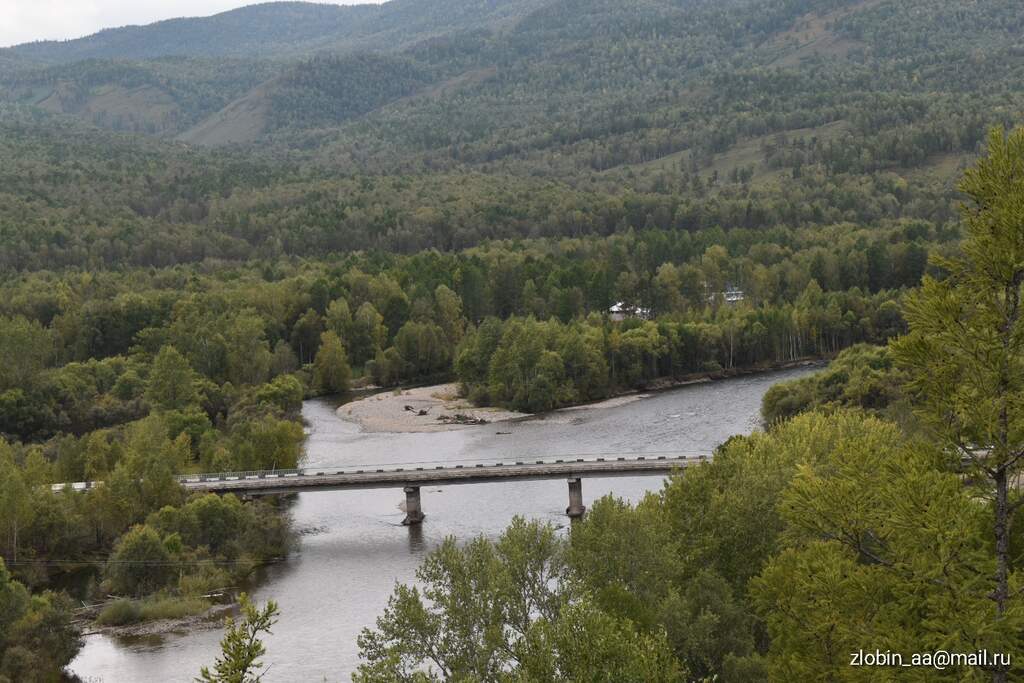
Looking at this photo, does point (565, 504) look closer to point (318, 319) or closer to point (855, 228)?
point (318, 319)

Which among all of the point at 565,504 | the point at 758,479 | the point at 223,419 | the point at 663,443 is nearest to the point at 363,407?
the point at 223,419

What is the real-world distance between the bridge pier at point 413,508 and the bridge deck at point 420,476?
0.51m

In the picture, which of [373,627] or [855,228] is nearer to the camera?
[373,627]

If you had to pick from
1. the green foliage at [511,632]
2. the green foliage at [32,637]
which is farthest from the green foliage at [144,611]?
the green foliage at [511,632]

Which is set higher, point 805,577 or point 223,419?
point 805,577

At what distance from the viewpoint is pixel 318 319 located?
13050 cm

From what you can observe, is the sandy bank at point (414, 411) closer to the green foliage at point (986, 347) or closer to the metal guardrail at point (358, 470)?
the metal guardrail at point (358, 470)

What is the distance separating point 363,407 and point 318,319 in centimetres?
2268

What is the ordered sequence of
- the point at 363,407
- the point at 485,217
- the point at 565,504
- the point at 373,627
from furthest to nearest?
1. the point at 485,217
2. the point at 363,407
3. the point at 565,504
4. the point at 373,627

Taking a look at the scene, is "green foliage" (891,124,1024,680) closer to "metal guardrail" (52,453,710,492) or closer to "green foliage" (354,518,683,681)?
"green foliage" (354,518,683,681)

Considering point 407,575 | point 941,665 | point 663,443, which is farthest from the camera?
point 663,443

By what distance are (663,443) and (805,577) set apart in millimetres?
61318

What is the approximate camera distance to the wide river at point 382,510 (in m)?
51.2

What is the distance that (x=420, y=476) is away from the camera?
73.6 meters
